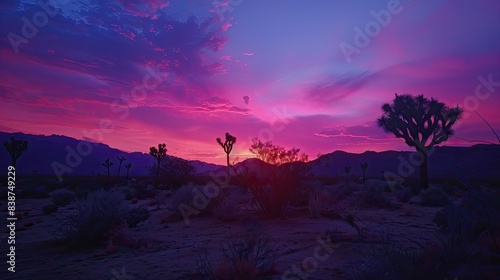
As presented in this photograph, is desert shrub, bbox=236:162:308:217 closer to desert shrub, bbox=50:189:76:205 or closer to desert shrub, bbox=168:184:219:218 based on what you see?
desert shrub, bbox=168:184:219:218

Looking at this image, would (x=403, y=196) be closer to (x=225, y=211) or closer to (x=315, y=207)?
(x=315, y=207)

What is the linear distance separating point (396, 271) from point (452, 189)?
24871 mm

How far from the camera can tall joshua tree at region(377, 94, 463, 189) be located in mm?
26984

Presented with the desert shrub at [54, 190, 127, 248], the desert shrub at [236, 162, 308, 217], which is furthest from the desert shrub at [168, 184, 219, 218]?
the desert shrub at [54, 190, 127, 248]

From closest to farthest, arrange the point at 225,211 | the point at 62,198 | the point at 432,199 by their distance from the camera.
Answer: the point at 225,211 → the point at 432,199 → the point at 62,198

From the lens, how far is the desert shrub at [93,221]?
905 cm

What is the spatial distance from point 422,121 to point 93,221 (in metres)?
26.4

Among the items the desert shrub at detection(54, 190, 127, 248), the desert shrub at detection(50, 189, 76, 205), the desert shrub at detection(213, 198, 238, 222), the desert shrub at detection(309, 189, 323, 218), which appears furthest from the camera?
the desert shrub at detection(50, 189, 76, 205)

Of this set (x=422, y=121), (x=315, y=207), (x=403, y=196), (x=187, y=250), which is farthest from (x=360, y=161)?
(x=187, y=250)

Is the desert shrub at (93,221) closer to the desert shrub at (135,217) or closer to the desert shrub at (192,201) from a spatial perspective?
the desert shrub at (135,217)

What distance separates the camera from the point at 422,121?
27.6 metres

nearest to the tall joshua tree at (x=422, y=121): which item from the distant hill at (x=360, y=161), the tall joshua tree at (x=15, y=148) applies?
the distant hill at (x=360, y=161)

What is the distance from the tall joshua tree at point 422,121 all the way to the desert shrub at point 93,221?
946 inches

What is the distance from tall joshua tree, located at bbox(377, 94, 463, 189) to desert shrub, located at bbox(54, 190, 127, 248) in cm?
2402
